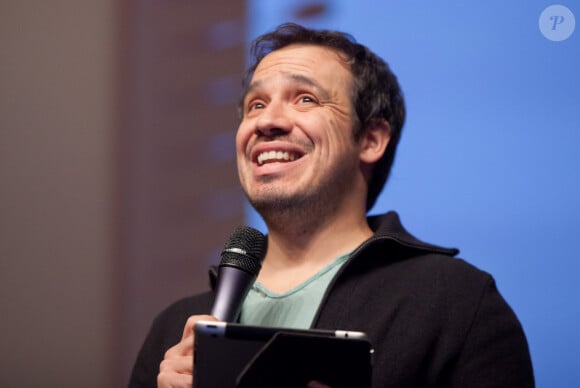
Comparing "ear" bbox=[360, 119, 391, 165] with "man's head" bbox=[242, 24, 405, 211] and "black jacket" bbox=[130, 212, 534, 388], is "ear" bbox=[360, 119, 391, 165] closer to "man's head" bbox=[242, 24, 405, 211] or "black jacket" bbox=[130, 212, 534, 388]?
"man's head" bbox=[242, 24, 405, 211]

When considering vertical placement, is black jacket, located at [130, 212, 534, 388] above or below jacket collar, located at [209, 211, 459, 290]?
below

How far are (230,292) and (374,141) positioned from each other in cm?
81

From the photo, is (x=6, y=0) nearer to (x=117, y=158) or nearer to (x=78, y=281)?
(x=117, y=158)

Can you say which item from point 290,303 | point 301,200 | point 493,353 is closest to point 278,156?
point 301,200

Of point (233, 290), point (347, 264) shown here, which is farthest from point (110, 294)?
point (233, 290)

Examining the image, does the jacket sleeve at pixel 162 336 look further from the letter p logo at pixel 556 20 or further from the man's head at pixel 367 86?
the letter p logo at pixel 556 20

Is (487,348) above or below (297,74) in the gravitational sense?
below

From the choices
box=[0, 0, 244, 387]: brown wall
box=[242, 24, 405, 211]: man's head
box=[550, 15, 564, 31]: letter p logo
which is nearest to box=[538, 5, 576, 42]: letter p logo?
box=[550, 15, 564, 31]: letter p logo

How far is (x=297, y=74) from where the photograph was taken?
1887 millimetres

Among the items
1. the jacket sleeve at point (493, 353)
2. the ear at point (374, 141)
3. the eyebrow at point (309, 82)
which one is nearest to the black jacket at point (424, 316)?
the jacket sleeve at point (493, 353)

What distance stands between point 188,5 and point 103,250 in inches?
28.4

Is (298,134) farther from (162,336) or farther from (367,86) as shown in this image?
(162,336)

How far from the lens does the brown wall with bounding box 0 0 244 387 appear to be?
210cm

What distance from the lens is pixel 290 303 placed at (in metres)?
1.69
